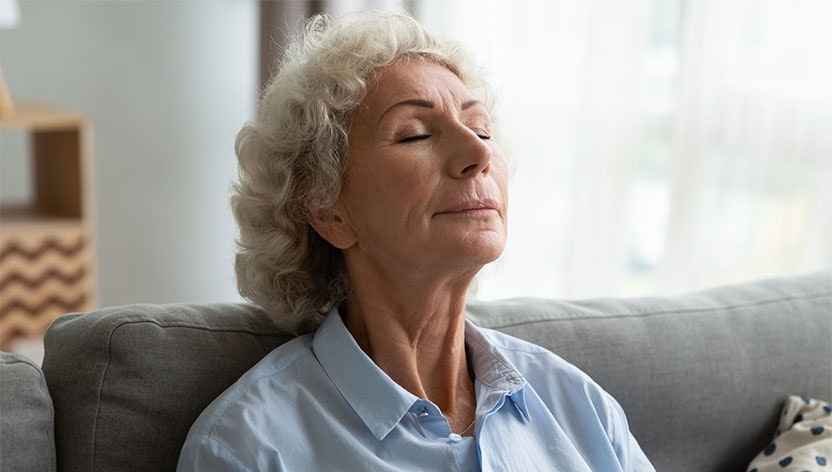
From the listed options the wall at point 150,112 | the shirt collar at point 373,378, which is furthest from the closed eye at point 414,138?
the wall at point 150,112

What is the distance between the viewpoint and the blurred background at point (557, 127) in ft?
9.11

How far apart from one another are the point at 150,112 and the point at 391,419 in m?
2.84

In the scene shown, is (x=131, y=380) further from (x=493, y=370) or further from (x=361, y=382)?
(x=493, y=370)

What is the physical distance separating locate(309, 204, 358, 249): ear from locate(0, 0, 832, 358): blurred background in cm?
80

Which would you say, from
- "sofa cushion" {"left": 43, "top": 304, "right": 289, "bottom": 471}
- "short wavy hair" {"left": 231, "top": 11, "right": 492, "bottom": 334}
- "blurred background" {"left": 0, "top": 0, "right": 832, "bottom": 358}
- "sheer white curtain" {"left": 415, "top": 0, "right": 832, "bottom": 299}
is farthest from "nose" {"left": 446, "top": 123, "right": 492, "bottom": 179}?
"sheer white curtain" {"left": 415, "top": 0, "right": 832, "bottom": 299}

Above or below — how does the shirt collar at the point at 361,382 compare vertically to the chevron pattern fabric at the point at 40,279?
above

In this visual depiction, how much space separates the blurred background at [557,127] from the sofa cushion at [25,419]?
1.15 meters

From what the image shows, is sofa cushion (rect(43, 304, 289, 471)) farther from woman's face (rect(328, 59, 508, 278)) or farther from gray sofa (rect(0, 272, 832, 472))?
woman's face (rect(328, 59, 508, 278))

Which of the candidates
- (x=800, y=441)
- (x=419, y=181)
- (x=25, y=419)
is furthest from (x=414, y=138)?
(x=800, y=441)

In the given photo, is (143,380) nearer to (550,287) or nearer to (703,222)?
(703,222)

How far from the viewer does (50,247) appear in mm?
3289

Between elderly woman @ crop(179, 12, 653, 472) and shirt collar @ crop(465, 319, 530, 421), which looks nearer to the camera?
elderly woman @ crop(179, 12, 653, 472)

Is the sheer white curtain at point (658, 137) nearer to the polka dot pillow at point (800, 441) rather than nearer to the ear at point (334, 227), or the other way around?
the polka dot pillow at point (800, 441)

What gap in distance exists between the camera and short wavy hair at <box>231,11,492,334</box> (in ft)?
4.62
